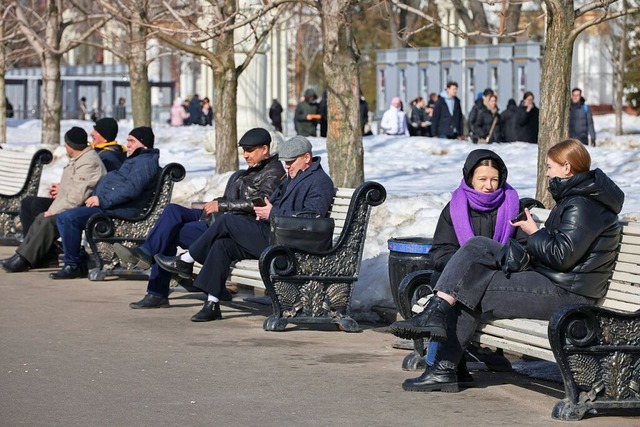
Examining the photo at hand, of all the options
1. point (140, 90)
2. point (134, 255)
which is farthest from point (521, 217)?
point (140, 90)

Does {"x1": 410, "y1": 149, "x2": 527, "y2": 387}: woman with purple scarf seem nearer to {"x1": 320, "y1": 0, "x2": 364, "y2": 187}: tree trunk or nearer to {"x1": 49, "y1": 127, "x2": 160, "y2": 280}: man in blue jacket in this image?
{"x1": 49, "y1": 127, "x2": 160, "y2": 280}: man in blue jacket

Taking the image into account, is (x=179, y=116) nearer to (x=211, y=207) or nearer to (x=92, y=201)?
(x=92, y=201)

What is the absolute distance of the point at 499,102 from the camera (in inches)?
1426

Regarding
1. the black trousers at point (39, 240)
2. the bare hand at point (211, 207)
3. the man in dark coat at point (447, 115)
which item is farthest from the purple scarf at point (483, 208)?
the man in dark coat at point (447, 115)

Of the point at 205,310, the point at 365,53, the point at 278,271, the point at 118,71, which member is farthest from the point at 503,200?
the point at 365,53

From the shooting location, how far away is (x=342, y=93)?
1409cm

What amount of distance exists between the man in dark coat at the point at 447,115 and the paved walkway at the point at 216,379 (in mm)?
19728

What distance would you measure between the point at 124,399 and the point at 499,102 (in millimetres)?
29844

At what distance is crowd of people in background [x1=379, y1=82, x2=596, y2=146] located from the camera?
27.6 meters

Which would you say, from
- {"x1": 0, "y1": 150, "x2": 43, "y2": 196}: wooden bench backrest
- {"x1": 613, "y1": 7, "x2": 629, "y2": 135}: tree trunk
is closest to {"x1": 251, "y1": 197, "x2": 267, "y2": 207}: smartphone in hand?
{"x1": 0, "y1": 150, "x2": 43, "y2": 196}: wooden bench backrest

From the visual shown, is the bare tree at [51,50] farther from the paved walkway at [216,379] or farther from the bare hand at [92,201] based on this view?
the paved walkway at [216,379]

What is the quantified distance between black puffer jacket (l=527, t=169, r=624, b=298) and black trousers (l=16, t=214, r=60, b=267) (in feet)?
22.5

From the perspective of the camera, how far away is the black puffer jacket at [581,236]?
6965 mm

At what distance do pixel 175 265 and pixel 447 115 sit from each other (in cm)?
1992
